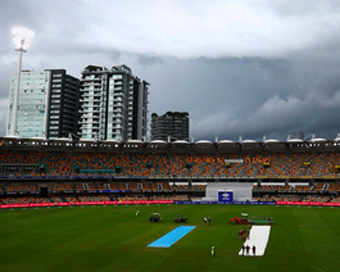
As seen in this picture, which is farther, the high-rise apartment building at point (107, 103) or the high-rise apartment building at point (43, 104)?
the high-rise apartment building at point (43, 104)

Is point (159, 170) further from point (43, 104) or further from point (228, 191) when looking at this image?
point (43, 104)

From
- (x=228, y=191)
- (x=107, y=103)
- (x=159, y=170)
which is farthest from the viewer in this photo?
(x=107, y=103)

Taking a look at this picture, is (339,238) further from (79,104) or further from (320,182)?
(79,104)

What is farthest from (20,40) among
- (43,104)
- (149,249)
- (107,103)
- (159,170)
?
(149,249)

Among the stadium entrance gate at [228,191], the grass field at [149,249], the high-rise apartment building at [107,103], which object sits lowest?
the grass field at [149,249]

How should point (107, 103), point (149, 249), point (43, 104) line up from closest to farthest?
point (149, 249) → point (107, 103) → point (43, 104)

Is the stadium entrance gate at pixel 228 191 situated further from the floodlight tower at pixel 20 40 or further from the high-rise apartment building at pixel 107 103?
the high-rise apartment building at pixel 107 103

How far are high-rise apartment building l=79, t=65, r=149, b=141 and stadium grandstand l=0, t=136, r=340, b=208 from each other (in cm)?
3971

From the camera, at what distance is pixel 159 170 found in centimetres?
9362

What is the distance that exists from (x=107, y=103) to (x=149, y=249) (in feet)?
362

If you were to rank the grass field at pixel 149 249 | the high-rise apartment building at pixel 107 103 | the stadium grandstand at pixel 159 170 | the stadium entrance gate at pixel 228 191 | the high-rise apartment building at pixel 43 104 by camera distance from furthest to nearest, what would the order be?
the high-rise apartment building at pixel 43 104 → the high-rise apartment building at pixel 107 103 → the stadium grandstand at pixel 159 170 → the stadium entrance gate at pixel 228 191 → the grass field at pixel 149 249

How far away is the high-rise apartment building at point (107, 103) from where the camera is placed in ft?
441

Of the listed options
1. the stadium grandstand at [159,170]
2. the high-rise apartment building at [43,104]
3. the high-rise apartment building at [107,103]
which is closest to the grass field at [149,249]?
the stadium grandstand at [159,170]

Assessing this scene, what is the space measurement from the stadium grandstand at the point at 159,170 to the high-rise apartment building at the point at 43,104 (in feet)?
173
